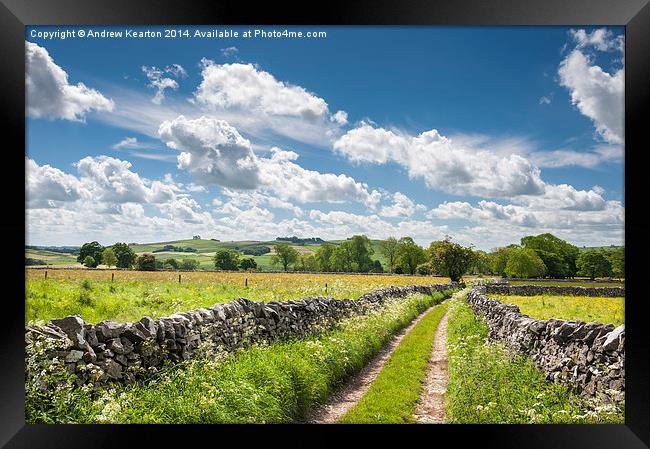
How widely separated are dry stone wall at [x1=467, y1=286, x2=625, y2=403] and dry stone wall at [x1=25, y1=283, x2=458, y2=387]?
14.6 feet

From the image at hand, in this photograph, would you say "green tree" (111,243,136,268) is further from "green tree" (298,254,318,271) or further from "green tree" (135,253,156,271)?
"green tree" (298,254,318,271)

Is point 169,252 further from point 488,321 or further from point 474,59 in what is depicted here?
point 474,59

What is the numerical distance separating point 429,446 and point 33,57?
29.2 ft

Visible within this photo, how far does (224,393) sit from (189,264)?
2116 cm

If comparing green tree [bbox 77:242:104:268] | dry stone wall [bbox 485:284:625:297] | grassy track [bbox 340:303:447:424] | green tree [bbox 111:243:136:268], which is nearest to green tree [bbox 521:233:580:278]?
dry stone wall [bbox 485:284:625:297]

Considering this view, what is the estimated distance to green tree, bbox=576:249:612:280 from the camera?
2192 cm

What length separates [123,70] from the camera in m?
8.88

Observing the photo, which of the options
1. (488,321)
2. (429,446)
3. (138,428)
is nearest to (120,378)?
(138,428)

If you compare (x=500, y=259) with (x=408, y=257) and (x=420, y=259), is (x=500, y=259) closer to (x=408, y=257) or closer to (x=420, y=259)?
(x=420, y=259)

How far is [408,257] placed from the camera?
1779 inches

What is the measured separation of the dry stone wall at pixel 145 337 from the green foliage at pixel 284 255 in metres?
26.1

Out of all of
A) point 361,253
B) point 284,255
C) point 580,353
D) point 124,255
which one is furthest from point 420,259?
point 580,353

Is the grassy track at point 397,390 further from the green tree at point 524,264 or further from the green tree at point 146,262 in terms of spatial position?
the green tree at point 524,264

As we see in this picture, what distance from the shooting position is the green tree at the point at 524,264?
114 ft
